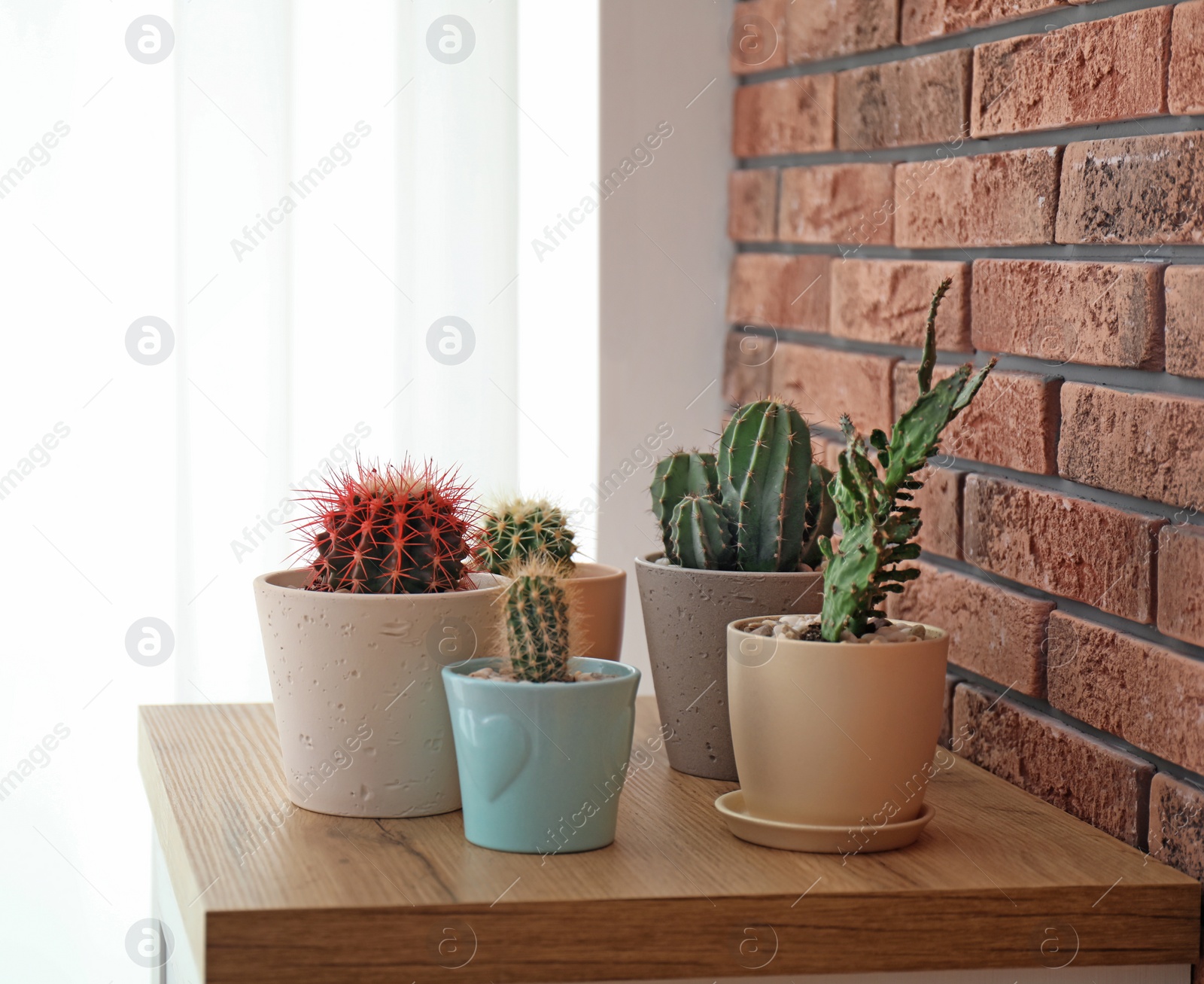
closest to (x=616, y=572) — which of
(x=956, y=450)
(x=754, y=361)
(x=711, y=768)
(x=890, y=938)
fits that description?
(x=711, y=768)

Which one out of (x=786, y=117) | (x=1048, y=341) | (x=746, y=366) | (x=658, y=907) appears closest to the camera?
(x=658, y=907)

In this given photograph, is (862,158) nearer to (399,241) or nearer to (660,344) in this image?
(660,344)

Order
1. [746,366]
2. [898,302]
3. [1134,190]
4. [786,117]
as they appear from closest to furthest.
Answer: [1134,190] < [898,302] < [786,117] < [746,366]

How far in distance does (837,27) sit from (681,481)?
0.56 metres

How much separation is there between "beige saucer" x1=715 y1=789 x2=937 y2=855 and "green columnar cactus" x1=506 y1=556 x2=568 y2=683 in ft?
0.51

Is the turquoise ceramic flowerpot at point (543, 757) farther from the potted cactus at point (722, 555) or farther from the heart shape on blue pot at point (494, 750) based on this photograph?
the potted cactus at point (722, 555)

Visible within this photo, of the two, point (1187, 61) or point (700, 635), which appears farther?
point (700, 635)

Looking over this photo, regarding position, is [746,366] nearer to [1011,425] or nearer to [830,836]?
Result: [1011,425]

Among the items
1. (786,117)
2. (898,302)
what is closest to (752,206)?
(786,117)

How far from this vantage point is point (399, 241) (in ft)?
5.29

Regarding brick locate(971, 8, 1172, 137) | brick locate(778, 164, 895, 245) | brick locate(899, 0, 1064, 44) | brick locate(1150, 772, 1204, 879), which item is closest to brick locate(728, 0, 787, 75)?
brick locate(778, 164, 895, 245)

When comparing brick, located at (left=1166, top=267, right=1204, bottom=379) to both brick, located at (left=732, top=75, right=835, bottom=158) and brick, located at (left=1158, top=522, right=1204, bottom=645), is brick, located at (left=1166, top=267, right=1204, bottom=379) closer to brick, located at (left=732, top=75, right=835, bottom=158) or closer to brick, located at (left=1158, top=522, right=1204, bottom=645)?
brick, located at (left=1158, top=522, right=1204, bottom=645)

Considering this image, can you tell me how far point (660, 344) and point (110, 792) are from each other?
0.81 m

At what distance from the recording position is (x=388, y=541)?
2.87 ft
